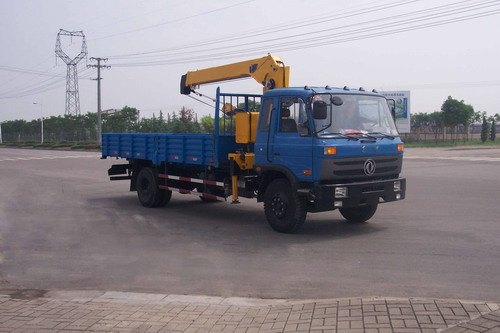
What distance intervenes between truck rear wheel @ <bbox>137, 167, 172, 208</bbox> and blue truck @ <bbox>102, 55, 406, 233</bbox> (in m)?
1.64

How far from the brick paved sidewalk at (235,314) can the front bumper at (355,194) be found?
128 inches

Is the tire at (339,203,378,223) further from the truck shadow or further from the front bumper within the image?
the front bumper

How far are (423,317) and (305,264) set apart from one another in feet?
9.64

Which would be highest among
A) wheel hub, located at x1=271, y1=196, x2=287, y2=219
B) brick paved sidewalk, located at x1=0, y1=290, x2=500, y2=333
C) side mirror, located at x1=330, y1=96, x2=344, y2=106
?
side mirror, located at x1=330, y1=96, x2=344, y2=106

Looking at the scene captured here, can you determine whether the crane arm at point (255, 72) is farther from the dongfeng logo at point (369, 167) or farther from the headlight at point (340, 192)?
the headlight at point (340, 192)

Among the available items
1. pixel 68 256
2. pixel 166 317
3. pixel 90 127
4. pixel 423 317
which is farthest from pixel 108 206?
pixel 90 127

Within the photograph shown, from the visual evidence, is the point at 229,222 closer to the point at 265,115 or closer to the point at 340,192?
the point at 265,115

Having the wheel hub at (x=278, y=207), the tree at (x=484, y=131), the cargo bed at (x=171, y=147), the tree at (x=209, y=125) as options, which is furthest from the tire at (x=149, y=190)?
the tree at (x=484, y=131)

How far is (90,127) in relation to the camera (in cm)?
7131

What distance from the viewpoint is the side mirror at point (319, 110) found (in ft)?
29.1

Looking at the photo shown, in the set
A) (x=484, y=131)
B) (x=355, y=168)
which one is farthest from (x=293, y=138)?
(x=484, y=131)

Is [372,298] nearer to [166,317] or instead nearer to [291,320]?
[291,320]

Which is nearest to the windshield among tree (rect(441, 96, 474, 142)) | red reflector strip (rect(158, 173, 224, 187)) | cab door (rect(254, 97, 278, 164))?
cab door (rect(254, 97, 278, 164))

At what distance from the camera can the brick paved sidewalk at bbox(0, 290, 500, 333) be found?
188 inches
